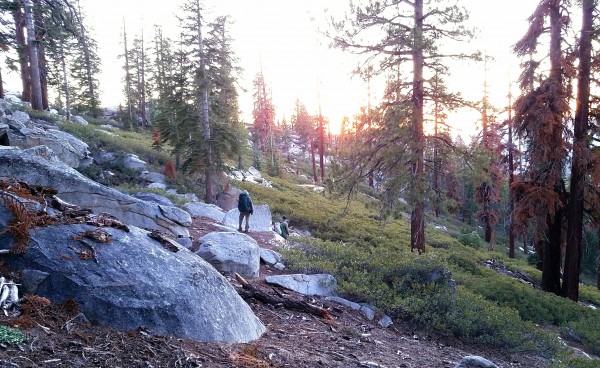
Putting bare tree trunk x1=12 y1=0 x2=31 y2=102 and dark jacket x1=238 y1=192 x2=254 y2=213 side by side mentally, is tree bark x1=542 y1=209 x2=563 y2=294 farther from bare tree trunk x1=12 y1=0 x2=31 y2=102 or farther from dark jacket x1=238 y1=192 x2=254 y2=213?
bare tree trunk x1=12 y1=0 x2=31 y2=102

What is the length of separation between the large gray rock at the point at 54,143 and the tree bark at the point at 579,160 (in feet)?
55.4

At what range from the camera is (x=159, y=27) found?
158 feet

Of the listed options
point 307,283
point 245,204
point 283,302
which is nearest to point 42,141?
point 245,204

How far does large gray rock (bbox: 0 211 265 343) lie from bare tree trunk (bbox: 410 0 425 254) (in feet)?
27.0

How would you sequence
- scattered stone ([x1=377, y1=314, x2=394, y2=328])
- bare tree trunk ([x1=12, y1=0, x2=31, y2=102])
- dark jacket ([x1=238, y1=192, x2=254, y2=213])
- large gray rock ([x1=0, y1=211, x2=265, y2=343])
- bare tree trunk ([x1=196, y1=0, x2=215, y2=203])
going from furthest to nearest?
bare tree trunk ([x1=196, y1=0, x2=215, y2=203])
bare tree trunk ([x1=12, y1=0, x2=31, y2=102])
dark jacket ([x1=238, y1=192, x2=254, y2=213])
scattered stone ([x1=377, y1=314, x2=394, y2=328])
large gray rock ([x1=0, y1=211, x2=265, y2=343])

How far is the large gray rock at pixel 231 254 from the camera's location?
319 inches

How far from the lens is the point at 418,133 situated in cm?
1270

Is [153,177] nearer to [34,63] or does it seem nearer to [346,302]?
[34,63]

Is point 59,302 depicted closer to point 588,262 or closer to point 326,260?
point 326,260

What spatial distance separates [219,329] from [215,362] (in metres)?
0.71

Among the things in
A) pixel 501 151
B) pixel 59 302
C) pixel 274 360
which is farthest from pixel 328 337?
pixel 501 151

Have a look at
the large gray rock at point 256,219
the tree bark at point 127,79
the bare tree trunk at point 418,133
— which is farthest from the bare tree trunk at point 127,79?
the bare tree trunk at point 418,133

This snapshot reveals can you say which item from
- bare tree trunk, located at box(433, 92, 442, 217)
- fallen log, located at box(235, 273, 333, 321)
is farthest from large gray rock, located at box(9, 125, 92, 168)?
bare tree trunk, located at box(433, 92, 442, 217)

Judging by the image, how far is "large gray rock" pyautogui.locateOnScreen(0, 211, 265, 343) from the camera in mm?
4055
